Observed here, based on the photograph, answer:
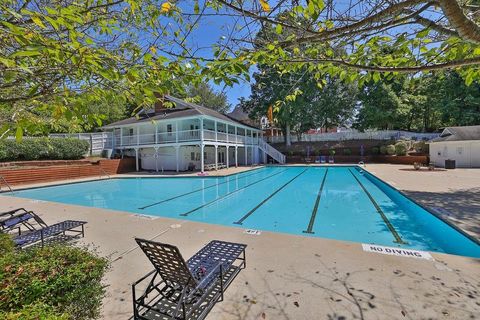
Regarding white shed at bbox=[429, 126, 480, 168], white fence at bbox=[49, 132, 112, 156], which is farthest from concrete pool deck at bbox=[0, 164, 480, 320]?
white fence at bbox=[49, 132, 112, 156]

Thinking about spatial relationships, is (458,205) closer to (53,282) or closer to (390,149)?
(53,282)

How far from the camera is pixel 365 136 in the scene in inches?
1271

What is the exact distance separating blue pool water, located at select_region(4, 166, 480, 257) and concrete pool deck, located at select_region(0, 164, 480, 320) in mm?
1477

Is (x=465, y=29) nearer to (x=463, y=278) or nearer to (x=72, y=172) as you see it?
(x=463, y=278)

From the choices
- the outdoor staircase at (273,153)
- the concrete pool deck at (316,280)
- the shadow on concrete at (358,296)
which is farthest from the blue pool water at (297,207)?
the outdoor staircase at (273,153)

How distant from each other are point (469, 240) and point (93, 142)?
2803 cm

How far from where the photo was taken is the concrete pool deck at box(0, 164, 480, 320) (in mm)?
2865

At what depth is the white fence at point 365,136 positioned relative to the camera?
30078 mm

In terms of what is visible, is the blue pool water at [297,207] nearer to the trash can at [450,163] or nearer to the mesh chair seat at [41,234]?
the mesh chair seat at [41,234]

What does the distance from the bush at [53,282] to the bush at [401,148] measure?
29516mm

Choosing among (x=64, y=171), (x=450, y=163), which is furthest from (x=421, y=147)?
(x=64, y=171)

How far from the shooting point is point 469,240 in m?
5.18

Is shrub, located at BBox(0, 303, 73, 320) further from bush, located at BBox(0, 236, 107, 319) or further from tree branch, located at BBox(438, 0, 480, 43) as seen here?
tree branch, located at BBox(438, 0, 480, 43)

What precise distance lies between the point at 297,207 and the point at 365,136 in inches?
1057
